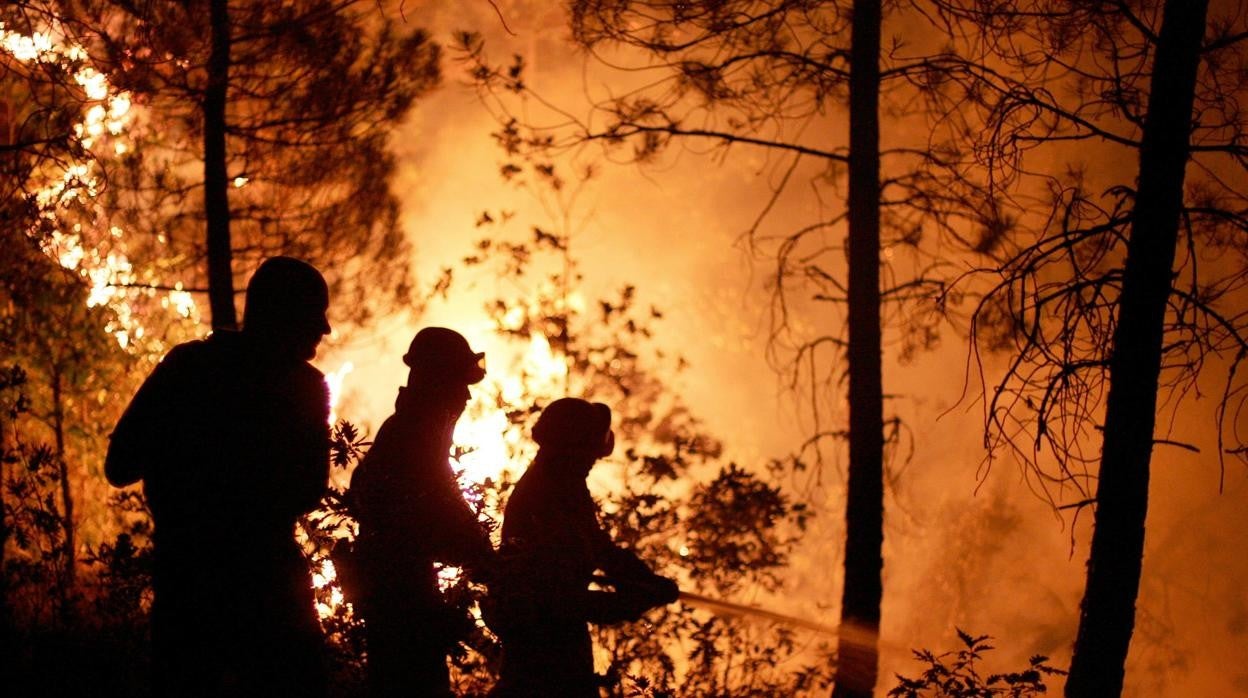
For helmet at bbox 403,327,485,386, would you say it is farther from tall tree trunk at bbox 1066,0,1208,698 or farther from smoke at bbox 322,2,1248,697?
smoke at bbox 322,2,1248,697

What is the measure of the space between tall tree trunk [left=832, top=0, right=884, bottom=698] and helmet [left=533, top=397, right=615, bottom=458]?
3372 mm

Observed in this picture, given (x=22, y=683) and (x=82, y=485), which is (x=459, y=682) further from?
(x=82, y=485)

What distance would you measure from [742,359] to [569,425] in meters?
12.8

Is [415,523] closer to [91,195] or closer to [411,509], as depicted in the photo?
[411,509]

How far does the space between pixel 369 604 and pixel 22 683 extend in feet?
10.1

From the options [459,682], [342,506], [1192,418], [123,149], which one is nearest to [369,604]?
[342,506]

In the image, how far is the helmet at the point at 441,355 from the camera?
11.3ft

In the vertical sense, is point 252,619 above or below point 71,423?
below

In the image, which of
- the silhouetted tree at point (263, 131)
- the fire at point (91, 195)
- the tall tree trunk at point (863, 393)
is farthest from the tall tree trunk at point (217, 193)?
the tall tree trunk at point (863, 393)

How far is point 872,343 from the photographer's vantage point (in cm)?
682

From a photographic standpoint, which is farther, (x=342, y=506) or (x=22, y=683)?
(x=22, y=683)

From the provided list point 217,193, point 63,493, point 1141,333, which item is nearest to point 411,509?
point 1141,333

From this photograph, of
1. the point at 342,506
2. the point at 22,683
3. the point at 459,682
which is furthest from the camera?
the point at 459,682

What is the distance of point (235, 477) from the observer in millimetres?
3041
